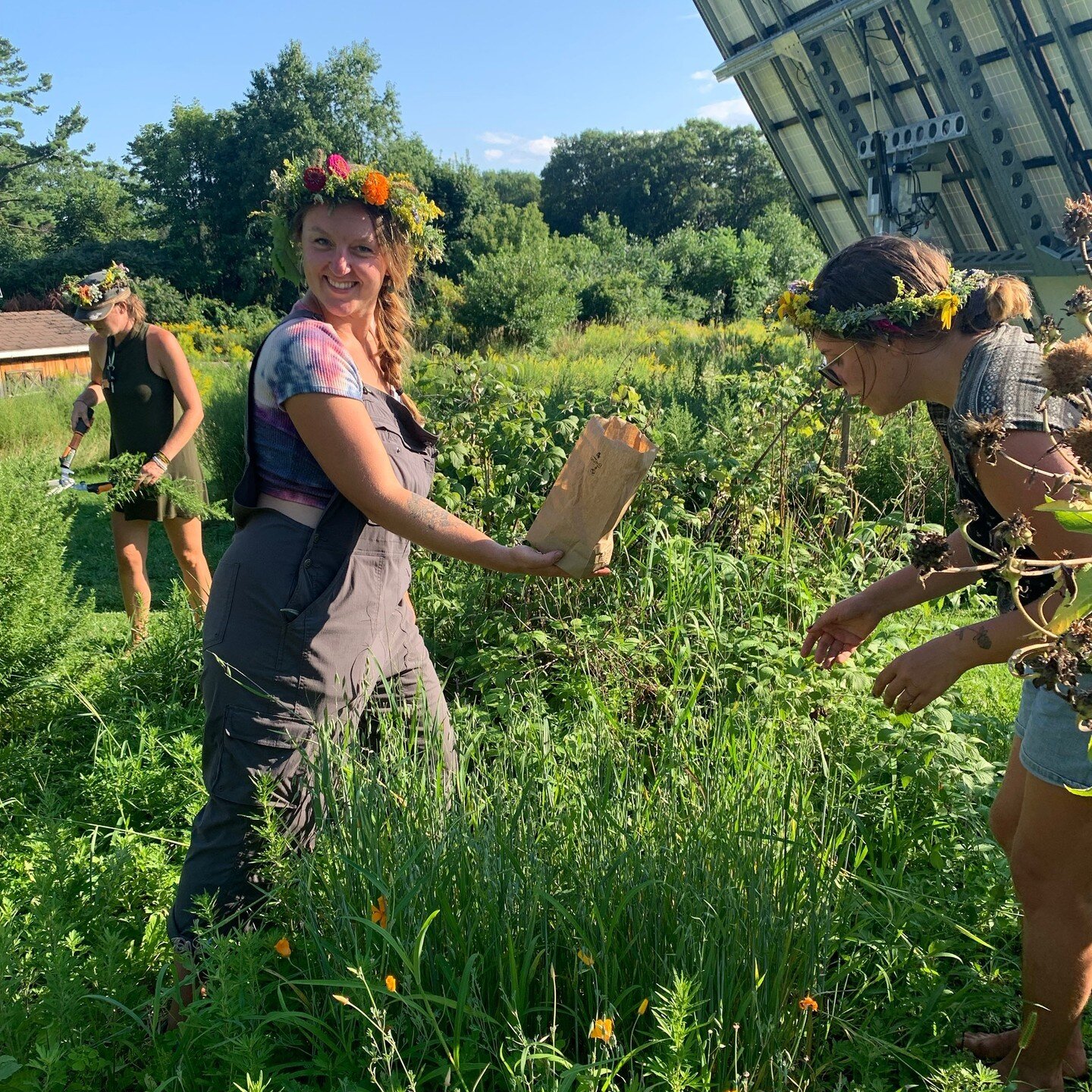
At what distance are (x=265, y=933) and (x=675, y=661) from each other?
64.4 inches

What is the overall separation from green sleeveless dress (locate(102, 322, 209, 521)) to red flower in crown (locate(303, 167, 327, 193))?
9.58 ft

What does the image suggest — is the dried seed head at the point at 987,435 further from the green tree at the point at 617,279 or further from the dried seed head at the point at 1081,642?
the green tree at the point at 617,279

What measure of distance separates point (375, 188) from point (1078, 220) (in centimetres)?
160

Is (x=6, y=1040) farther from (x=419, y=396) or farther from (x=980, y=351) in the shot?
(x=419, y=396)

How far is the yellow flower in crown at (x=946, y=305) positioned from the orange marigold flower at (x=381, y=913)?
1.47m

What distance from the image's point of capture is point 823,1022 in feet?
5.91

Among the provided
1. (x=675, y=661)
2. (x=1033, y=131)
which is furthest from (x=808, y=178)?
(x=675, y=661)

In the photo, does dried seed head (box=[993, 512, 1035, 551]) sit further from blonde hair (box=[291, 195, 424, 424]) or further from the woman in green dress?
the woman in green dress

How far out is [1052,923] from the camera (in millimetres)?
1798

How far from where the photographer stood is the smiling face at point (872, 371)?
196cm

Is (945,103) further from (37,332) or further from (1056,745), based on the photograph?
(37,332)

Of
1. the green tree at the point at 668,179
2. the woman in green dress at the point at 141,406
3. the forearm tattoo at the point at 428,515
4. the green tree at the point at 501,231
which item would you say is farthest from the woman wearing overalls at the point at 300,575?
the green tree at the point at 668,179

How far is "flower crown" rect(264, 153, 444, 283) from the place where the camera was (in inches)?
89.3

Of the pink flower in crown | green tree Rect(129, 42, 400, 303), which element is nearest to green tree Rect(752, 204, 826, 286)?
green tree Rect(129, 42, 400, 303)
